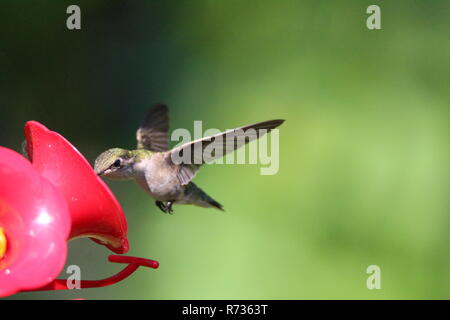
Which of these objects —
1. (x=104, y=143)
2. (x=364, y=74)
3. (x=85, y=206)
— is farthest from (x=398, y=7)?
(x=85, y=206)

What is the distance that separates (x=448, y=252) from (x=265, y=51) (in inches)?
70.8

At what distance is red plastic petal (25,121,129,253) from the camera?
180cm

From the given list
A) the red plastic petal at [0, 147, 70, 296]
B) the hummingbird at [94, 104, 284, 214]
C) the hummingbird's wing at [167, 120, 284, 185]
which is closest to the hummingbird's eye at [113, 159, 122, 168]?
the hummingbird at [94, 104, 284, 214]

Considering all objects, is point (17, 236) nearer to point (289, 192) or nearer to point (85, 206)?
point (85, 206)

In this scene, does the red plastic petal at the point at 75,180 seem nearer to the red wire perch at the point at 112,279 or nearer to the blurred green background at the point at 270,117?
the red wire perch at the point at 112,279

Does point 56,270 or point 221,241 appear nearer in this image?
point 56,270

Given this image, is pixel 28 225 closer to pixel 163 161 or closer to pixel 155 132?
pixel 163 161

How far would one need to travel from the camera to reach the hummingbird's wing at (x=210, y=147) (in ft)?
7.13

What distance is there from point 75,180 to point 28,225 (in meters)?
0.17

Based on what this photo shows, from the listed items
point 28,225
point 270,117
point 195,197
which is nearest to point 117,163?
point 28,225

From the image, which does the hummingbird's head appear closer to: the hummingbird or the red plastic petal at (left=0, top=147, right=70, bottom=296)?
the hummingbird

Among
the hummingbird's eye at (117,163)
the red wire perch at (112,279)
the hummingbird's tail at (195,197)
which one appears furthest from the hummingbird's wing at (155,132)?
the red wire perch at (112,279)

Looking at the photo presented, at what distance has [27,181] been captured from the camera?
1778 millimetres
